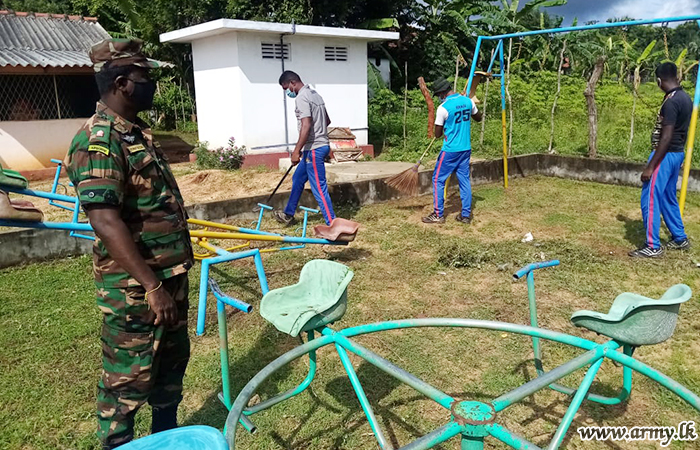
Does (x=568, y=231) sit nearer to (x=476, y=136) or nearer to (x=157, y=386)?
(x=157, y=386)

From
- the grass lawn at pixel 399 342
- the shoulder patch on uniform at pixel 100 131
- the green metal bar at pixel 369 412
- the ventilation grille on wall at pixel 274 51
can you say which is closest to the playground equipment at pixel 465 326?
the green metal bar at pixel 369 412

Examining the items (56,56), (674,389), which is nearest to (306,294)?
(674,389)

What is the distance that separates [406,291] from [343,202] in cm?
280

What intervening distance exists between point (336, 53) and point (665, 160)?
749cm

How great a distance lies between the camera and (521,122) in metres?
13.5

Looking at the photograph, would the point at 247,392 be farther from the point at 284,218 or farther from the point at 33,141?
the point at 33,141

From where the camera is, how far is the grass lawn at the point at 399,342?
8.83 feet

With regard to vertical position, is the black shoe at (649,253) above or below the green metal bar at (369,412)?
below

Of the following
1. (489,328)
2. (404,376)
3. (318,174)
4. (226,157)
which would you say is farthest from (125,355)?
(226,157)

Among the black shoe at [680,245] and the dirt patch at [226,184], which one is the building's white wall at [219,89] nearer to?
the dirt patch at [226,184]

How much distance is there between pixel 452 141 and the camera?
Result: 619cm

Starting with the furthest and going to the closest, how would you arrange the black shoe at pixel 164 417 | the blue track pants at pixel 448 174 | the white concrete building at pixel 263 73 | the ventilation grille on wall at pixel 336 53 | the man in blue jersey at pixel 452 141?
the ventilation grille on wall at pixel 336 53 → the white concrete building at pixel 263 73 → the blue track pants at pixel 448 174 → the man in blue jersey at pixel 452 141 → the black shoe at pixel 164 417

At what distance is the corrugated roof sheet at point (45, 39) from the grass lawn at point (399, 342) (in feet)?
20.3

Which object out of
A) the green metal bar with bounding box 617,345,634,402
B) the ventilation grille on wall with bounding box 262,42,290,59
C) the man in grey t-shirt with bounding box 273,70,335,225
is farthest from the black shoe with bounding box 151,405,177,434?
the ventilation grille on wall with bounding box 262,42,290,59
